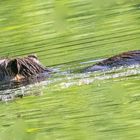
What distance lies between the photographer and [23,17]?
27719 millimetres

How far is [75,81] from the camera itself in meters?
15.0

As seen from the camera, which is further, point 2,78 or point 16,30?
Result: point 16,30

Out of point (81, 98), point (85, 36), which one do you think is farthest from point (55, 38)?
point (81, 98)

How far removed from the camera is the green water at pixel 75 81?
1126 centimetres

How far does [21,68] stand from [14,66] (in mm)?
146

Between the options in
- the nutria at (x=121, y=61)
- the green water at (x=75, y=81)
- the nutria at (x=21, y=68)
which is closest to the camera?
the green water at (x=75, y=81)

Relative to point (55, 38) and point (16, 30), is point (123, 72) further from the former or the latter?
point (16, 30)

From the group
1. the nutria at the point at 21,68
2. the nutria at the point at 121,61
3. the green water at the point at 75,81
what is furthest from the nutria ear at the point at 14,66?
the nutria at the point at 121,61

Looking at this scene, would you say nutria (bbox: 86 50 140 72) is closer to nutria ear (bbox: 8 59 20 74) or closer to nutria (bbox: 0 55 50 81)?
nutria (bbox: 0 55 50 81)

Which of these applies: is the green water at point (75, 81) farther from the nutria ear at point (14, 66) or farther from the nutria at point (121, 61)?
the nutria ear at point (14, 66)

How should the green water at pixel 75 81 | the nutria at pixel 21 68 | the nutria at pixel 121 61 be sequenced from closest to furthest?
1. the green water at pixel 75 81
2. the nutria at pixel 121 61
3. the nutria at pixel 21 68

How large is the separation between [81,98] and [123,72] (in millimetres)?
1998

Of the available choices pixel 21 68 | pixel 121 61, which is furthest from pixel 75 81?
pixel 21 68

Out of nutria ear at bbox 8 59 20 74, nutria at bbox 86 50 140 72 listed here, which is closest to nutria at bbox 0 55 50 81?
nutria ear at bbox 8 59 20 74
